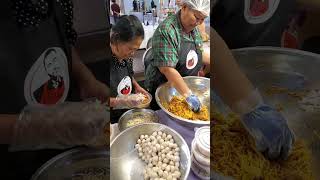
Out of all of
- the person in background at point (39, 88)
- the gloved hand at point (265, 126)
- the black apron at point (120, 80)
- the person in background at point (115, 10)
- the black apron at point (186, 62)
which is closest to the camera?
the person in background at point (39, 88)

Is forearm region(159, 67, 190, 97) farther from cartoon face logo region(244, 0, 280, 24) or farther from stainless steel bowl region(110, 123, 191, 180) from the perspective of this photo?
cartoon face logo region(244, 0, 280, 24)

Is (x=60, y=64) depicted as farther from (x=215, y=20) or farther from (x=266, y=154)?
(x=266, y=154)

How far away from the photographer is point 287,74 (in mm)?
634

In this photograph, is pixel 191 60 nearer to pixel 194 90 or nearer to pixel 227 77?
pixel 194 90

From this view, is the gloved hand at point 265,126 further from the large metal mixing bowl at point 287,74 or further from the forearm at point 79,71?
the forearm at point 79,71

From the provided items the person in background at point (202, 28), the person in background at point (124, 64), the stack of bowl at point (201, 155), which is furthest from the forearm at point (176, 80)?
the stack of bowl at point (201, 155)

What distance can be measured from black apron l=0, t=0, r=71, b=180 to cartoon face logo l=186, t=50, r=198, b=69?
0.90 meters

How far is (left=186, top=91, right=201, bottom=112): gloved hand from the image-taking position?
1.21 m

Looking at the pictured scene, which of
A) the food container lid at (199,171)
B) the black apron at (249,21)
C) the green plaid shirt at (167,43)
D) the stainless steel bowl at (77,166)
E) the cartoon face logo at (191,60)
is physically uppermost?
the black apron at (249,21)

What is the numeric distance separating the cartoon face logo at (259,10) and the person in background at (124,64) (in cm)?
65

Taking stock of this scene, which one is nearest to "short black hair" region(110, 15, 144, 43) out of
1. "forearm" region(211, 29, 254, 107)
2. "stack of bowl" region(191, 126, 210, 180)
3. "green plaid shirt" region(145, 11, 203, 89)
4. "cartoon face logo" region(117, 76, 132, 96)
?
"green plaid shirt" region(145, 11, 203, 89)

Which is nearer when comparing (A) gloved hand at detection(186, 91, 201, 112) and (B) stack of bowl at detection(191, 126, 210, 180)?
(B) stack of bowl at detection(191, 126, 210, 180)

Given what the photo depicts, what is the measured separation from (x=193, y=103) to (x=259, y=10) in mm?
666

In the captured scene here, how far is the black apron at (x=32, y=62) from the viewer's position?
0.53 m
